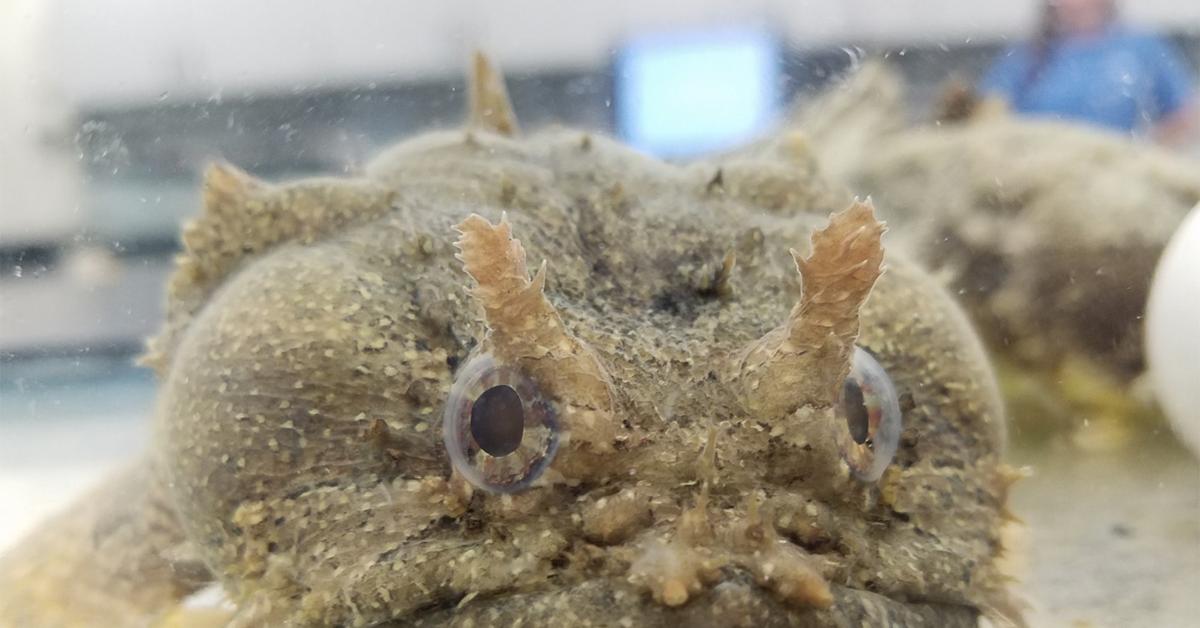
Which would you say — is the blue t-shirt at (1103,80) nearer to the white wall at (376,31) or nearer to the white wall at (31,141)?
the white wall at (376,31)

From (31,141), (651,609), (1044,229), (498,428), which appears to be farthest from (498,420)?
(1044,229)

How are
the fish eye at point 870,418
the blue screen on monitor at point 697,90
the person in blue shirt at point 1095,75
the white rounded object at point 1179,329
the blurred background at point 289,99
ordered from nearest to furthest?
the fish eye at point 870,418, the blurred background at point 289,99, the blue screen on monitor at point 697,90, the white rounded object at point 1179,329, the person in blue shirt at point 1095,75

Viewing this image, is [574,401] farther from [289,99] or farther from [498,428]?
[289,99]

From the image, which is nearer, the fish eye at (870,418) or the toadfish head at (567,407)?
the toadfish head at (567,407)

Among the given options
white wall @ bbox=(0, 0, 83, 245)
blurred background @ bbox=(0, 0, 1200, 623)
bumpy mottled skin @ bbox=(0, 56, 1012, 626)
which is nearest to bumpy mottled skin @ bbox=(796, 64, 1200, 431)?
blurred background @ bbox=(0, 0, 1200, 623)

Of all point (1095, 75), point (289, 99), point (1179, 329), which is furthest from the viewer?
point (1095, 75)

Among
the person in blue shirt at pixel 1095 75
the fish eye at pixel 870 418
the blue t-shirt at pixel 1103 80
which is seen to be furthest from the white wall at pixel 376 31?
the fish eye at pixel 870 418

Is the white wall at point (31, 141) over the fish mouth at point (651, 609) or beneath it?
over
